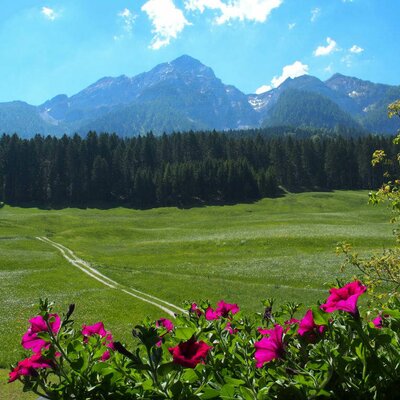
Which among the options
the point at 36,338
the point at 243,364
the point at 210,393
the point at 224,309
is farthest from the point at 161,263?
the point at 210,393

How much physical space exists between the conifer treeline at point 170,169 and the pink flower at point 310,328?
142m

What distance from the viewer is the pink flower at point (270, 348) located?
152 inches

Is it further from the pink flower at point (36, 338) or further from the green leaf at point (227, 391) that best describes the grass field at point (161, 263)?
the green leaf at point (227, 391)

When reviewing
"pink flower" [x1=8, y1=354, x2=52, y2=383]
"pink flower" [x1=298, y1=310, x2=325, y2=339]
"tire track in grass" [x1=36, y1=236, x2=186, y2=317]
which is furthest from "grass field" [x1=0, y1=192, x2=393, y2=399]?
"pink flower" [x1=298, y1=310, x2=325, y2=339]

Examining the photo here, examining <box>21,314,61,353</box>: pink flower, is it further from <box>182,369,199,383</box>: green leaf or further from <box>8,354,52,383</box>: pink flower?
<box>182,369,199,383</box>: green leaf

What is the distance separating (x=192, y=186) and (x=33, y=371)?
14409cm

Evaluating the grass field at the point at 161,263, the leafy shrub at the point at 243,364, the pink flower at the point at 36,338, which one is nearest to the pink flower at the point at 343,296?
the leafy shrub at the point at 243,364

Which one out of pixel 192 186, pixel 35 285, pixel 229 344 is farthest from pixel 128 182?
pixel 229 344

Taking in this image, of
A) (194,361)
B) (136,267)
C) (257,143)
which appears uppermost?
(257,143)

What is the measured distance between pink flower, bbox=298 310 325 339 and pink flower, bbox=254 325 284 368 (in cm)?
45

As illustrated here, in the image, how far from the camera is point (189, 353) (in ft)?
12.5

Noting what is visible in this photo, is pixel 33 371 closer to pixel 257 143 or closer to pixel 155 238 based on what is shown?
pixel 155 238

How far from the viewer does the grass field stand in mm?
34656

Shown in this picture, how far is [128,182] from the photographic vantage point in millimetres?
160375
